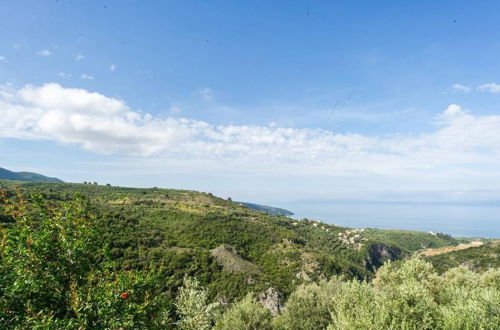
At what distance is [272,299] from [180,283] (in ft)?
77.4

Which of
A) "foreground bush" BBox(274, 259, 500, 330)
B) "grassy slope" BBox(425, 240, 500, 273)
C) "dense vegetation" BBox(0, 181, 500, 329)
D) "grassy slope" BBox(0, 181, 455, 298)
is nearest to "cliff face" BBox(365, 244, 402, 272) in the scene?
"grassy slope" BBox(0, 181, 455, 298)

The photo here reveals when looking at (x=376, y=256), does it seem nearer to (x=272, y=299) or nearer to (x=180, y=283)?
(x=272, y=299)

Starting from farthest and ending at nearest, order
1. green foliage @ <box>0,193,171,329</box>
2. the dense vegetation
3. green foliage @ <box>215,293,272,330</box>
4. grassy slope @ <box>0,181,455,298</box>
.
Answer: grassy slope @ <box>0,181,455,298</box> → green foliage @ <box>215,293,272,330</box> → the dense vegetation → green foliage @ <box>0,193,171,329</box>

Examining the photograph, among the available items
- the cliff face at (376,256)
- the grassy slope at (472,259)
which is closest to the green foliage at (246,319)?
the grassy slope at (472,259)

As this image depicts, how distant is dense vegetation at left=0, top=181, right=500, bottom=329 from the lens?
12672 millimetres

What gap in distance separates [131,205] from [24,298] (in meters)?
143

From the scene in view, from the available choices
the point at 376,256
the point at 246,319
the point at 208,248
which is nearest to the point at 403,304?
the point at 246,319

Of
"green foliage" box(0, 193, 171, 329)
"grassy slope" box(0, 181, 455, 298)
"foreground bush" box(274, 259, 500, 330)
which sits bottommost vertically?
"grassy slope" box(0, 181, 455, 298)

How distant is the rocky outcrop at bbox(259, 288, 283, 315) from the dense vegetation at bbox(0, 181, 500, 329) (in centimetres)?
29

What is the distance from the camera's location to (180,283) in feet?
236

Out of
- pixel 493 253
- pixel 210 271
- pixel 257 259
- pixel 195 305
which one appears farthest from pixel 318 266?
pixel 195 305

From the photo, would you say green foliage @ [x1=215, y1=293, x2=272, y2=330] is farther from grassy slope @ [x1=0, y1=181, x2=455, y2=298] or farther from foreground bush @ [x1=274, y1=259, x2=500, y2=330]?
grassy slope @ [x1=0, y1=181, x2=455, y2=298]

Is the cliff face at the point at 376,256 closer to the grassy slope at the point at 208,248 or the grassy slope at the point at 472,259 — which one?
the grassy slope at the point at 208,248

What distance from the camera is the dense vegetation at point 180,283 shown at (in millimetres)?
12672
